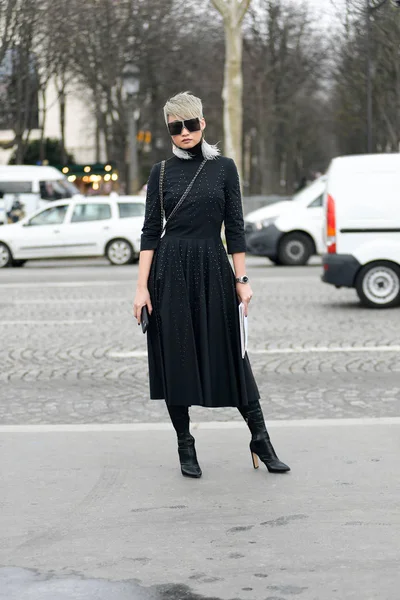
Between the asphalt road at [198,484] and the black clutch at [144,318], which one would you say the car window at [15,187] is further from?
the black clutch at [144,318]

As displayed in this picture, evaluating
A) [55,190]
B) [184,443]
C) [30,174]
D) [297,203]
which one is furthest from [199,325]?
[30,174]

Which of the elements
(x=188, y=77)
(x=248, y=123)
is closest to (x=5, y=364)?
(x=188, y=77)

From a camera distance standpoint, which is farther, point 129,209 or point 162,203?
point 129,209

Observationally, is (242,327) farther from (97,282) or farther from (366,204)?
(97,282)

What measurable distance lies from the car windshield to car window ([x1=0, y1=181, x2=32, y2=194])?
0.39m

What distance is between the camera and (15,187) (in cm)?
3478

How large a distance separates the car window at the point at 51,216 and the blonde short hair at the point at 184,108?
20.1 metres

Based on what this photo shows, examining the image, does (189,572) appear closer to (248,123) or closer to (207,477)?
(207,477)

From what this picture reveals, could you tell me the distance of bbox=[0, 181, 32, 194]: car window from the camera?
114 ft

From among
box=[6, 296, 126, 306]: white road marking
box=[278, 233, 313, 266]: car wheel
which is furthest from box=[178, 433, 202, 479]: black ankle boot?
box=[278, 233, 313, 266]: car wheel

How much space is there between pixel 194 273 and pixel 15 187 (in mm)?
29579

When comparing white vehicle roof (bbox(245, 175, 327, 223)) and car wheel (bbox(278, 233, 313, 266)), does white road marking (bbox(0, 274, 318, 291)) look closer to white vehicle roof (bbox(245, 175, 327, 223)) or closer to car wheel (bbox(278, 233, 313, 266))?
car wheel (bbox(278, 233, 313, 266))

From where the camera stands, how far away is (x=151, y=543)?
480cm

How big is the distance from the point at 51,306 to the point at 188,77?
3497 cm
